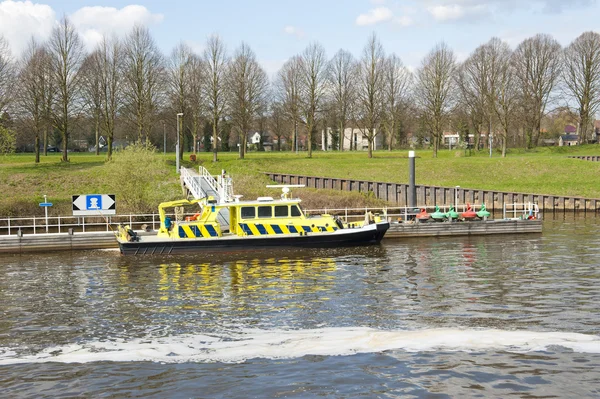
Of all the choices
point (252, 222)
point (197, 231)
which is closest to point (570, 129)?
point (252, 222)

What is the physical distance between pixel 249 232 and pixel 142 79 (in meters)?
44.0

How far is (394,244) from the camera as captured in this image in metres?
40.5

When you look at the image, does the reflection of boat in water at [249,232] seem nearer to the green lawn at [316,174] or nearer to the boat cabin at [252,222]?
the boat cabin at [252,222]

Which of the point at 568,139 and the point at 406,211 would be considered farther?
the point at 568,139

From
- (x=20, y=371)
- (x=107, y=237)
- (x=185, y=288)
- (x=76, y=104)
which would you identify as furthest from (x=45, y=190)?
(x=20, y=371)

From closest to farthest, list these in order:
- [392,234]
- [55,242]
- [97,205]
Answer: 1. [55,242]
2. [97,205]
3. [392,234]

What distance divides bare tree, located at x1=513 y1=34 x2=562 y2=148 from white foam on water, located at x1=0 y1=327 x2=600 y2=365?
85.4 meters

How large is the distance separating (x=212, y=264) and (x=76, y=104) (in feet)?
160

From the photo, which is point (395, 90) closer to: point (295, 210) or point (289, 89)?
point (289, 89)

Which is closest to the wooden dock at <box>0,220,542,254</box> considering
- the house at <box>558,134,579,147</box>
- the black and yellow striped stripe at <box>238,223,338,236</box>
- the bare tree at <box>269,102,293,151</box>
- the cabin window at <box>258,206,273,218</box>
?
the black and yellow striped stripe at <box>238,223,338,236</box>

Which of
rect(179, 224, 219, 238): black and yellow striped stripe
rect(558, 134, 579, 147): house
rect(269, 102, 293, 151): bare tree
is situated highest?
rect(269, 102, 293, 151): bare tree

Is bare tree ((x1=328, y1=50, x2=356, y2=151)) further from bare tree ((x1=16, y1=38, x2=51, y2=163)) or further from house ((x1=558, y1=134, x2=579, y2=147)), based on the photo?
house ((x1=558, y1=134, x2=579, y2=147))

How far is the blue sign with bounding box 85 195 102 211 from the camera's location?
42.0 meters

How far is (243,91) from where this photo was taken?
8250 cm
